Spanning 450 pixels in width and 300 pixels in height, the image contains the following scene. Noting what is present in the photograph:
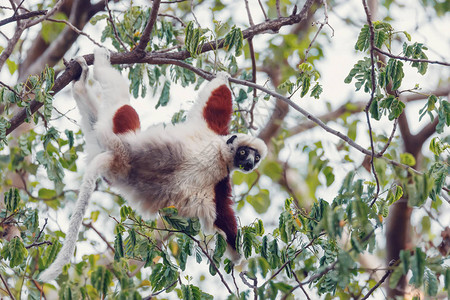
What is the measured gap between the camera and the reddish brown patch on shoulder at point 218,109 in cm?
557

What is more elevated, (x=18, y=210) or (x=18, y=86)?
(x=18, y=86)

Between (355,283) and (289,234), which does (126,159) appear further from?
(355,283)

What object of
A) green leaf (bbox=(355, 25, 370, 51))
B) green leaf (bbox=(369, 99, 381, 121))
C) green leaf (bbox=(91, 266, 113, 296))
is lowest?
green leaf (bbox=(91, 266, 113, 296))

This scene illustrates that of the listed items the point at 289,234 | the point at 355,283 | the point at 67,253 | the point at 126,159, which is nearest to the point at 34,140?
A: the point at 126,159

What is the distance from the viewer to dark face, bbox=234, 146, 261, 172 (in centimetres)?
524

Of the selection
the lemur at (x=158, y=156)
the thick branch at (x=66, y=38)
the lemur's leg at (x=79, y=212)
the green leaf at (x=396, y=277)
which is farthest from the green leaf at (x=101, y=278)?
the thick branch at (x=66, y=38)

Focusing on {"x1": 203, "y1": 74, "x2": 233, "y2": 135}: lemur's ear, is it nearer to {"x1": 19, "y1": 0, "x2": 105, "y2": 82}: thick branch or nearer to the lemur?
the lemur

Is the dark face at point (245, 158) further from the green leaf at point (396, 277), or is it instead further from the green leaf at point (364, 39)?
the green leaf at point (396, 277)

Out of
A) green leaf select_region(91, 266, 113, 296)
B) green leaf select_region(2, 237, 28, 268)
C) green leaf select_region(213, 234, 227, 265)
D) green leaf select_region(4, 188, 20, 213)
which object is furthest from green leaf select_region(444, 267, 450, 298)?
green leaf select_region(4, 188, 20, 213)

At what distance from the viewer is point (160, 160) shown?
15.9ft


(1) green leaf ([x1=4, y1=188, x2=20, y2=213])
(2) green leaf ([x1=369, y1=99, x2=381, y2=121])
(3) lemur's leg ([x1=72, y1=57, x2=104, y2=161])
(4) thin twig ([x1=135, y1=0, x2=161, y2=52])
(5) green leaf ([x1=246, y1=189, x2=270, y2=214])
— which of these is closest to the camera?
(2) green leaf ([x1=369, y1=99, x2=381, y2=121])

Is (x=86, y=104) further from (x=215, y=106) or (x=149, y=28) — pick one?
(x=215, y=106)

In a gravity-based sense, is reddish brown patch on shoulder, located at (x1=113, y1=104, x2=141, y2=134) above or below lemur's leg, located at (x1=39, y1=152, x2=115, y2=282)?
above

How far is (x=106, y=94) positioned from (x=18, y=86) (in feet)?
3.12
